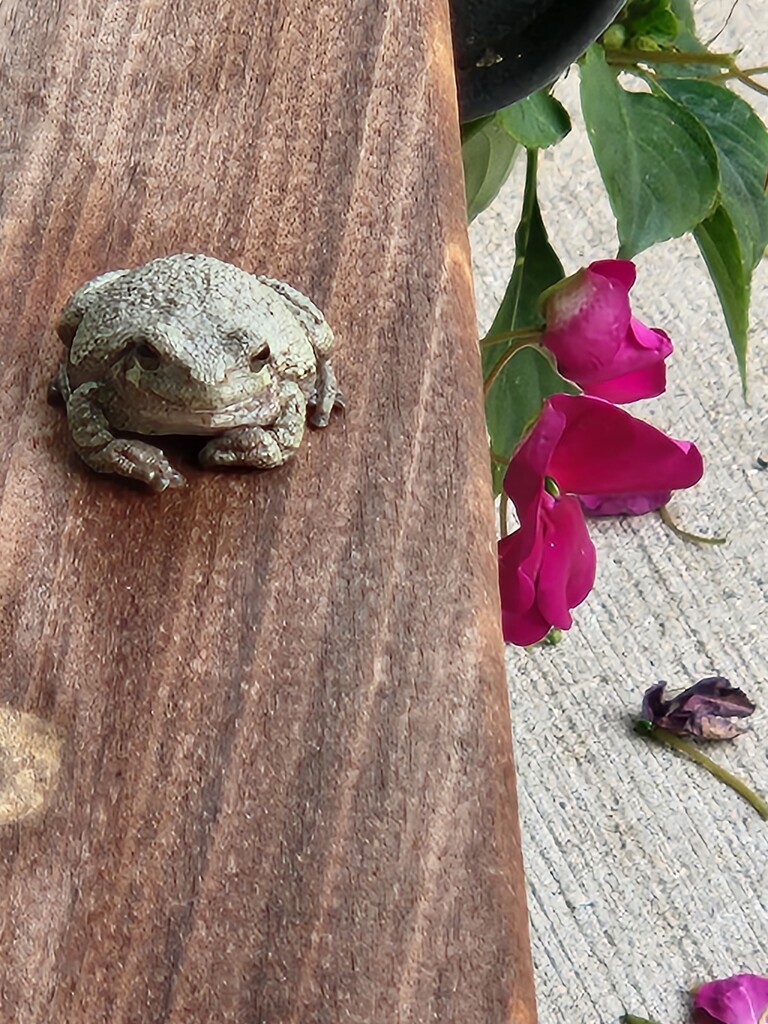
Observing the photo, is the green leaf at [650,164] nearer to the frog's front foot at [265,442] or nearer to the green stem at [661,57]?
the green stem at [661,57]

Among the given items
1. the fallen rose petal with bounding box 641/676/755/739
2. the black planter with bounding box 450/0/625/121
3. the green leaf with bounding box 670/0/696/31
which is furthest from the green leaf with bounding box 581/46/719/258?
the fallen rose petal with bounding box 641/676/755/739

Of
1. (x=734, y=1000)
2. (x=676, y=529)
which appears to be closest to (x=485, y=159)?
(x=676, y=529)

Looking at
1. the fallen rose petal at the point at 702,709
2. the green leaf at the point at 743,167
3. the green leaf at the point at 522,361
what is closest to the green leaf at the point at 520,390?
the green leaf at the point at 522,361

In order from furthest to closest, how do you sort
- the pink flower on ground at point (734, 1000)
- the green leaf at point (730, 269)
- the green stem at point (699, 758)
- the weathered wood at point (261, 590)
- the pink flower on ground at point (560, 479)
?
the green stem at point (699, 758) < the pink flower on ground at point (734, 1000) < the green leaf at point (730, 269) < the pink flower on ground at point (560, 479) < the weathered wood at point (261, 590)

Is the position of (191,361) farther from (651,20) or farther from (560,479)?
(651,20)

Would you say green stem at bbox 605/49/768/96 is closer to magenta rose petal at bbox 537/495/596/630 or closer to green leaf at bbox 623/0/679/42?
green leaf at bbox 623/0/679/42

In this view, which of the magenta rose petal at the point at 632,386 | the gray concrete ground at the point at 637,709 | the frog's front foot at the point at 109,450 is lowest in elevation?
the gray concrete ground at the point at 637,709
